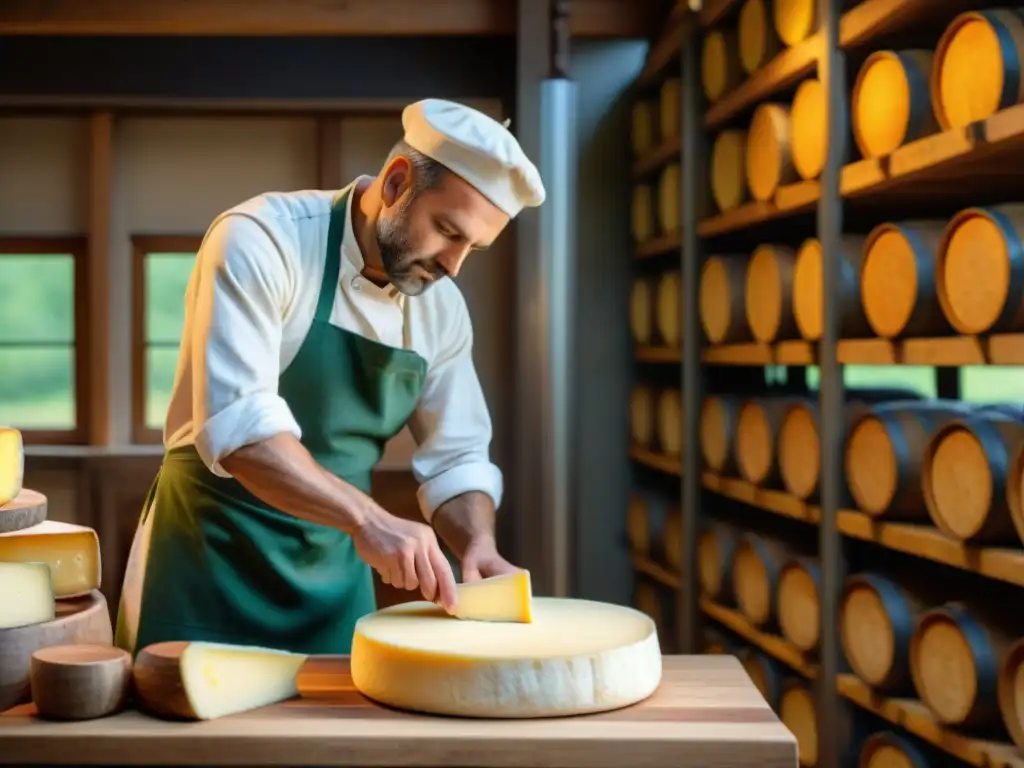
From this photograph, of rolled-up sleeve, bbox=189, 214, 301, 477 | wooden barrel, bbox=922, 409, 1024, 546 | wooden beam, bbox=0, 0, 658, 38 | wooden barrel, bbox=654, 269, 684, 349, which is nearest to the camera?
rolled-up sleeve, bbox=189, 214, 301, 477

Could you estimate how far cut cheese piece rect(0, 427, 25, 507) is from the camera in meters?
1.81

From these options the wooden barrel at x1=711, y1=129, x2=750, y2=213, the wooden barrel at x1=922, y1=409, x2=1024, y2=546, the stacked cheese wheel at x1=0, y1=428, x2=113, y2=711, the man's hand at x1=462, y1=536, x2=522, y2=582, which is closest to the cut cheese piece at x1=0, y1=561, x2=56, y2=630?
the stacked cheese wheel at x1=0, y1=428, x2=113, y2=711

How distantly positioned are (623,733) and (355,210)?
1.13 m

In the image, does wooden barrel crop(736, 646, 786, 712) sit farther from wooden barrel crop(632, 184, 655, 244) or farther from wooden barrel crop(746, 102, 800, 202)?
wooden barrel crop(632, 184, 655, 244)

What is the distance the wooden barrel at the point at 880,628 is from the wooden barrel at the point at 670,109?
6.99 feet

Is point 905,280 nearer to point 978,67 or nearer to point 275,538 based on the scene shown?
point 978,67

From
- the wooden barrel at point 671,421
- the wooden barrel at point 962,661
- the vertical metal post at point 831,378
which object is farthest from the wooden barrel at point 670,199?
the wooden barrel at point 962,661

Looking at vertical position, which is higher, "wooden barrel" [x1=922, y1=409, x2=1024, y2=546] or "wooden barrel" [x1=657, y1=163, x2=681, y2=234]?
"wooden barrel" [x1=657, y1=163, x2=681, y2=234]

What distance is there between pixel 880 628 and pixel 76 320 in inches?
161

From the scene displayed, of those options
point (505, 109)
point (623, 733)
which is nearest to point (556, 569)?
point (623, 733)

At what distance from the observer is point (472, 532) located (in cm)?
218

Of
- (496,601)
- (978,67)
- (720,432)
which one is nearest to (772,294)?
(720,432)

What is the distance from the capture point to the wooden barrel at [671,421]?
4645 millimetres

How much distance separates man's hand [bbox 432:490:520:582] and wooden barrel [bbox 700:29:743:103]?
233 cm
